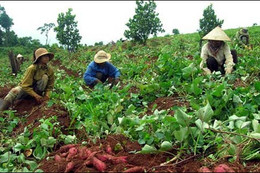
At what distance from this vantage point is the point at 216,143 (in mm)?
2303

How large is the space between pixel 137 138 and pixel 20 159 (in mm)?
907

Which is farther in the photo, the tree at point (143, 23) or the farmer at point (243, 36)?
the tree at point (143, 23)

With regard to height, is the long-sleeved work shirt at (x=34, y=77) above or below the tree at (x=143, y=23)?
below

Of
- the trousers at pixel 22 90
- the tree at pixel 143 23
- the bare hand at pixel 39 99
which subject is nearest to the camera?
the bare hand at pixel 39 99

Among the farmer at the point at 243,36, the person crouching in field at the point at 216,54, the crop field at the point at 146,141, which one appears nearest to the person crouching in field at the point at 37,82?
the crop field at the point at 146,141

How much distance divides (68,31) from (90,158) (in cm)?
1758

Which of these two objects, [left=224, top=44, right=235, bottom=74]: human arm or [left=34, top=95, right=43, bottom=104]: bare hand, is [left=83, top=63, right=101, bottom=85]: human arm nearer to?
[left=34, top=95, right=43, bottom=104]: bare hand

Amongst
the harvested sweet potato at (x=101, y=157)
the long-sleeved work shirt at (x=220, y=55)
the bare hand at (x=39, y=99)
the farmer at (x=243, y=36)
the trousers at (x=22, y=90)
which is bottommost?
the harvested sweet potato at (x=101, y=157)

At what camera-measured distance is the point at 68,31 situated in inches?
743

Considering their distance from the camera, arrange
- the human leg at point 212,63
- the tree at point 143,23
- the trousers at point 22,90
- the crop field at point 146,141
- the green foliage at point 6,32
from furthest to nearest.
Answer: the green foliage at point 6,32
the tree at point 143,23
the human leg at point 212,63
the trousers at point 22,90
the crop field at point 146,141

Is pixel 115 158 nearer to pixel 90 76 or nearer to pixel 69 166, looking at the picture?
pixel 69 166

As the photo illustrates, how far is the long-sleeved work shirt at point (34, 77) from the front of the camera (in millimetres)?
4659

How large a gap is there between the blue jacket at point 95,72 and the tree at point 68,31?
536 inches

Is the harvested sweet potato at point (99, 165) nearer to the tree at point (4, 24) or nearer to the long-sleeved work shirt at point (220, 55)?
the long-sleeved work shirt at point (220, 55)
